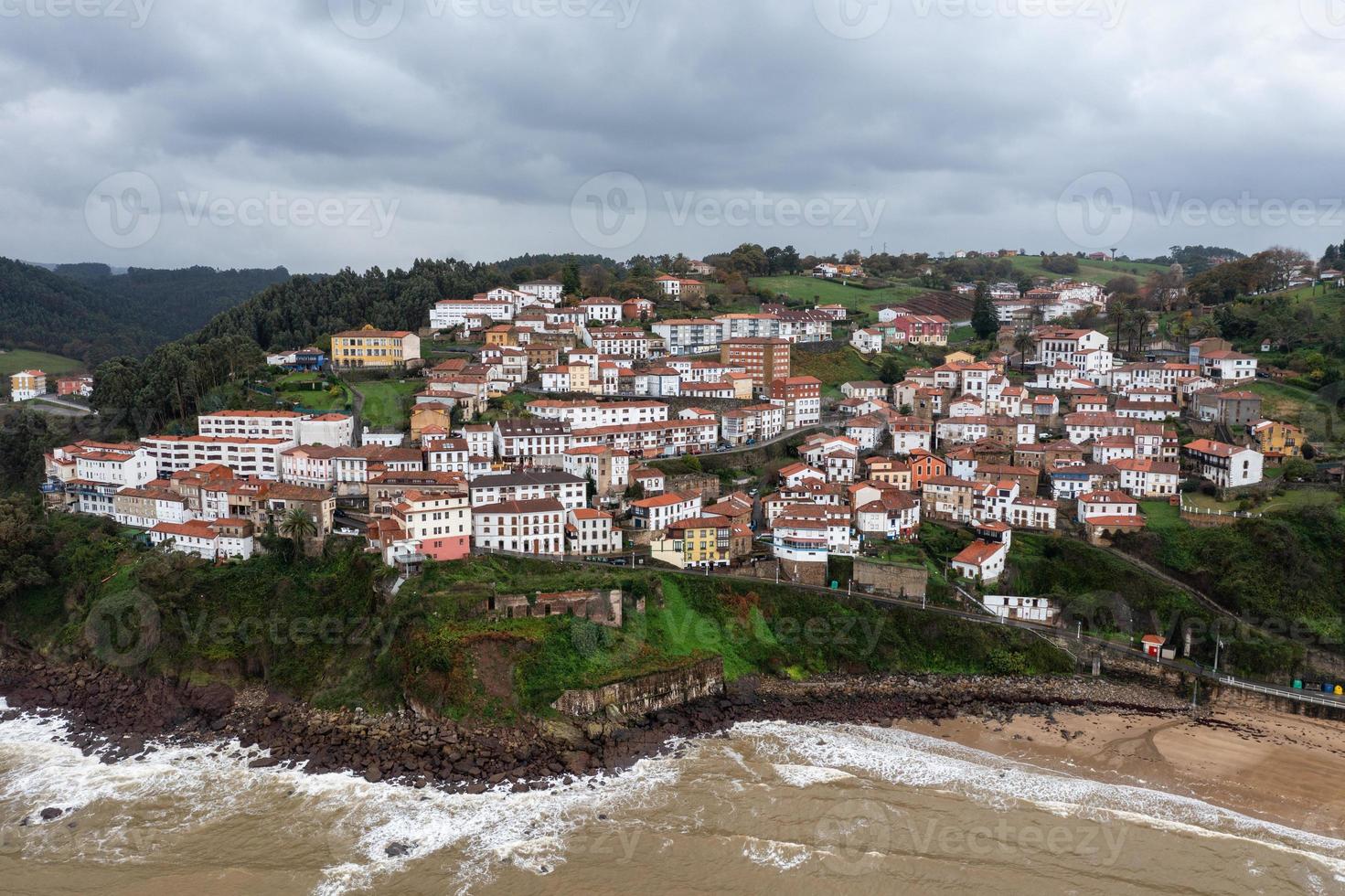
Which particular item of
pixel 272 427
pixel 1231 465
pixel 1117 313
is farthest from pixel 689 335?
pixel 1231 465

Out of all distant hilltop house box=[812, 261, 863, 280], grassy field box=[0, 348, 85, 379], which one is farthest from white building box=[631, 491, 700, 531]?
grassy field box=[0, 348, 85, 379]

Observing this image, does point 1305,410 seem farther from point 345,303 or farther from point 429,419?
point 345,303

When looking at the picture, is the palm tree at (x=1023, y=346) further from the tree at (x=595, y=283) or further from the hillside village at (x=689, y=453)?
the tree at (x=595, y=283)

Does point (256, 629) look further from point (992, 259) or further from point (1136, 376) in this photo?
point (992, 259)

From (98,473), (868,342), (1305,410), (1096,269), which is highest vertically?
(1096,269)

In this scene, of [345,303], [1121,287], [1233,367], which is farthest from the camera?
[1121,287]

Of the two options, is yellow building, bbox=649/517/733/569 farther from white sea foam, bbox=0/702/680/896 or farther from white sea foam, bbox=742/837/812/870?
white sea foam, bbox=742/837/812/870
